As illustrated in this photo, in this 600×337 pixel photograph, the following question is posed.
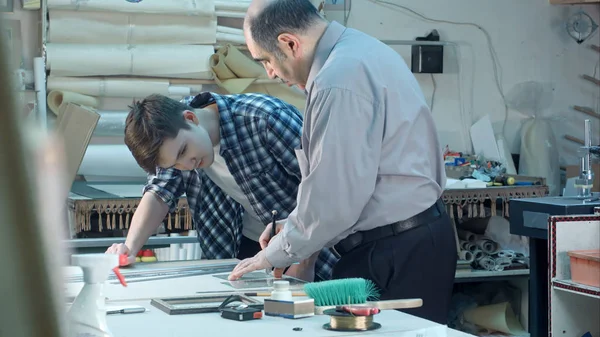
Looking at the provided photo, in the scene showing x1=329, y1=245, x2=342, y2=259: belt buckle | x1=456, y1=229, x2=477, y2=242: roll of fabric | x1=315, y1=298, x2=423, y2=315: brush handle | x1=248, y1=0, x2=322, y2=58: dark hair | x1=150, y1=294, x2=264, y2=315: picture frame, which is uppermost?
x1=248, y1=0, x2=322, y2=58: dark hair

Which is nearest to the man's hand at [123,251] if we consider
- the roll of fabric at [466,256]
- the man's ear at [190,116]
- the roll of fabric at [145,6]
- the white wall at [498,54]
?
the man's ear at [190,116]

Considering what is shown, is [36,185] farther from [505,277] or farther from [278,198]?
[505,277]

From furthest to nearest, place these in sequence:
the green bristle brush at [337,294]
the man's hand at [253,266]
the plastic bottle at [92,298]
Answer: the man's hand at [253,266], the green bristle brush at [337,294], the plastic bottle at [92,298]

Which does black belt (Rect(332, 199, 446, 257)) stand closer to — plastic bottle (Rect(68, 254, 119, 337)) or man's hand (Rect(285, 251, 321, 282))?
man's hand (Rect(285, 251, 321, 282))

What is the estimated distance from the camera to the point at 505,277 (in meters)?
4.20

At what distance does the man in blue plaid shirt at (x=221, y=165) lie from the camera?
2.21 meters

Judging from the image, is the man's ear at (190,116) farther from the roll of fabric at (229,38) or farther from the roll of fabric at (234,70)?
the roll of fabric at (229,38)

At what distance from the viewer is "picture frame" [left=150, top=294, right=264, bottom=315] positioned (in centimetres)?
152

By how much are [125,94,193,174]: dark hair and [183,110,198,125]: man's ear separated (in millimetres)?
35

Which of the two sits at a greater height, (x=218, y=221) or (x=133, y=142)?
(x=133, y=142)

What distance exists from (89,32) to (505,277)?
8.26 ft

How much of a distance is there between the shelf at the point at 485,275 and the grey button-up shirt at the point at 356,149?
219 centimetres

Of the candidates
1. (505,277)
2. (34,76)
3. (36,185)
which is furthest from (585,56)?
(36,185)

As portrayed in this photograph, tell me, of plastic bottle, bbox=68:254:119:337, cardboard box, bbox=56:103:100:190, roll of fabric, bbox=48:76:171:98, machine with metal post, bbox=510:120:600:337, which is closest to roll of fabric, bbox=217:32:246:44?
roll of fabric, bbox=48:76:171:98
